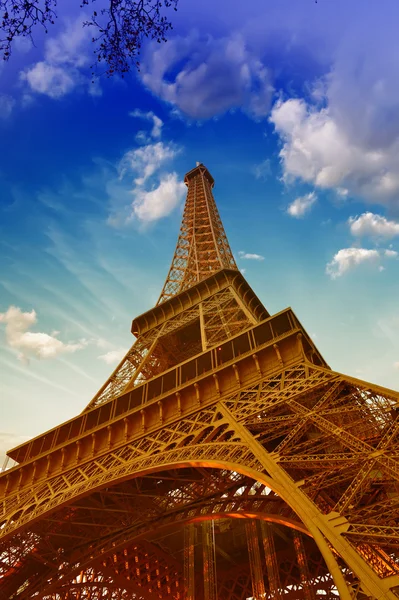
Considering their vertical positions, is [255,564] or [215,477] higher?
[215,477]

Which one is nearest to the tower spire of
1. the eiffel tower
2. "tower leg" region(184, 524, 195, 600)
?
the eiffel tower

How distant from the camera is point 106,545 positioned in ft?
56.5

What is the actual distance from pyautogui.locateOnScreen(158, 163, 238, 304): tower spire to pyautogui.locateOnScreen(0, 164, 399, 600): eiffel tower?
6578mm

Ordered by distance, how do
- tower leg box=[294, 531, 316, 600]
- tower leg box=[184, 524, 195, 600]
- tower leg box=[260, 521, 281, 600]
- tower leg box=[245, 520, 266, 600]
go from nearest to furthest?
tower leg box=[294, 531, 316, 600] → tower leg box=[260, 521, 281, 600] → tower leg box=[245, 520, 266, 600] → tower leg box=[184, 524, 195, 600]

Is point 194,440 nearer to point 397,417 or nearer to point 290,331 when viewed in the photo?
point 290,331

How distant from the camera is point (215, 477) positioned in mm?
16281

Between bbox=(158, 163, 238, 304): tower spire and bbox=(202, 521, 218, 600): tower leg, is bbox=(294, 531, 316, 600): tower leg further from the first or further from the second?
bbox=(158, 163, 238, 304): tower spire

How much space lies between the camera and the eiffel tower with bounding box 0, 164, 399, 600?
28.8ft

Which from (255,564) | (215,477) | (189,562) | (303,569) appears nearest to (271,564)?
(255,564)

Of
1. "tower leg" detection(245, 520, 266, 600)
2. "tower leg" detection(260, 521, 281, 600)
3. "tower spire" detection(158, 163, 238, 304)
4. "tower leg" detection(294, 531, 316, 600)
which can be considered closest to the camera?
"tower leg" detection(294, 531, 316, 600)

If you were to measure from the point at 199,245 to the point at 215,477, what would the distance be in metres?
24.8

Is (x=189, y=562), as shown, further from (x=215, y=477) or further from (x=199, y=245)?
(x=199, y=245)

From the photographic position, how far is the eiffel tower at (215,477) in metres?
8.77

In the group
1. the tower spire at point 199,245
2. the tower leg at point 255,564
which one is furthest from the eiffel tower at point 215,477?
the tower spire at point 199,245
